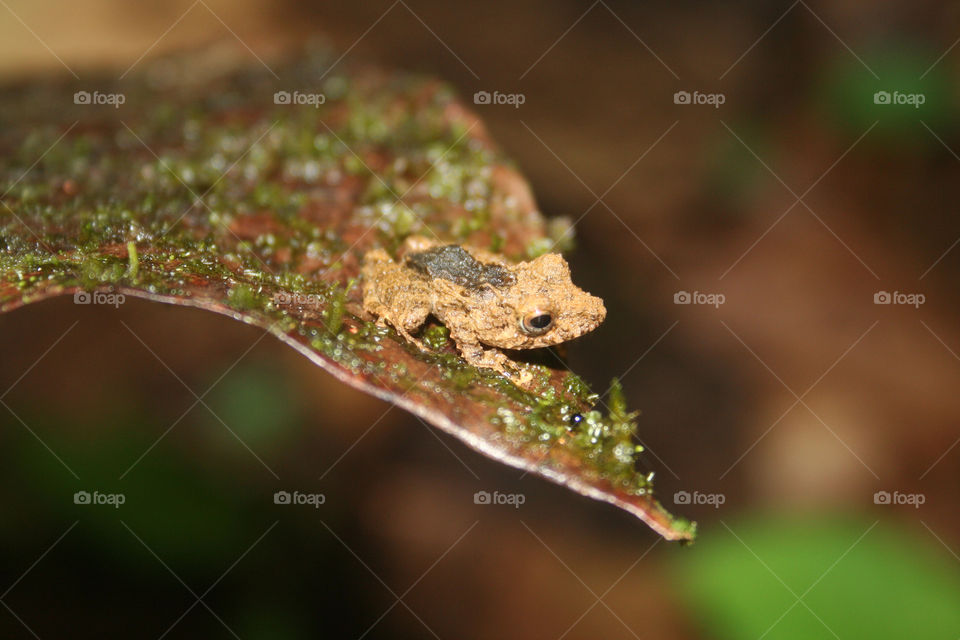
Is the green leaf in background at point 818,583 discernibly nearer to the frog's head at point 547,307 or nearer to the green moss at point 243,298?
the frog's head at point 547,307

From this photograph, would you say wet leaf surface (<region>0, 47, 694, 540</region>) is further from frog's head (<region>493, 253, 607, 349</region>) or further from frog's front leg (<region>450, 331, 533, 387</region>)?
frog's head (<region>493, 253, 607, 349</region>)

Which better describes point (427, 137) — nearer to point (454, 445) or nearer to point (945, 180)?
point (454, 445)

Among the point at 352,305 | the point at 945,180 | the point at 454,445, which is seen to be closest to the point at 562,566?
the point at 454,445

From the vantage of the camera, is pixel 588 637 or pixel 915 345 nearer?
pixel 588 637

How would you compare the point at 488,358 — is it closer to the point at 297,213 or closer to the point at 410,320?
the point at 410,320

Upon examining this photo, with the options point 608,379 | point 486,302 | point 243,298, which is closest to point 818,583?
point 608,379

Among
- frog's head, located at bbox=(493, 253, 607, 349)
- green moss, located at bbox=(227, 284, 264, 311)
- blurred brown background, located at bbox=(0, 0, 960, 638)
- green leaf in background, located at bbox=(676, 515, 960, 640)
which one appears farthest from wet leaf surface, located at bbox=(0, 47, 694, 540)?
green leaf in background, located at bbox=(676, 515, 960, 640)
